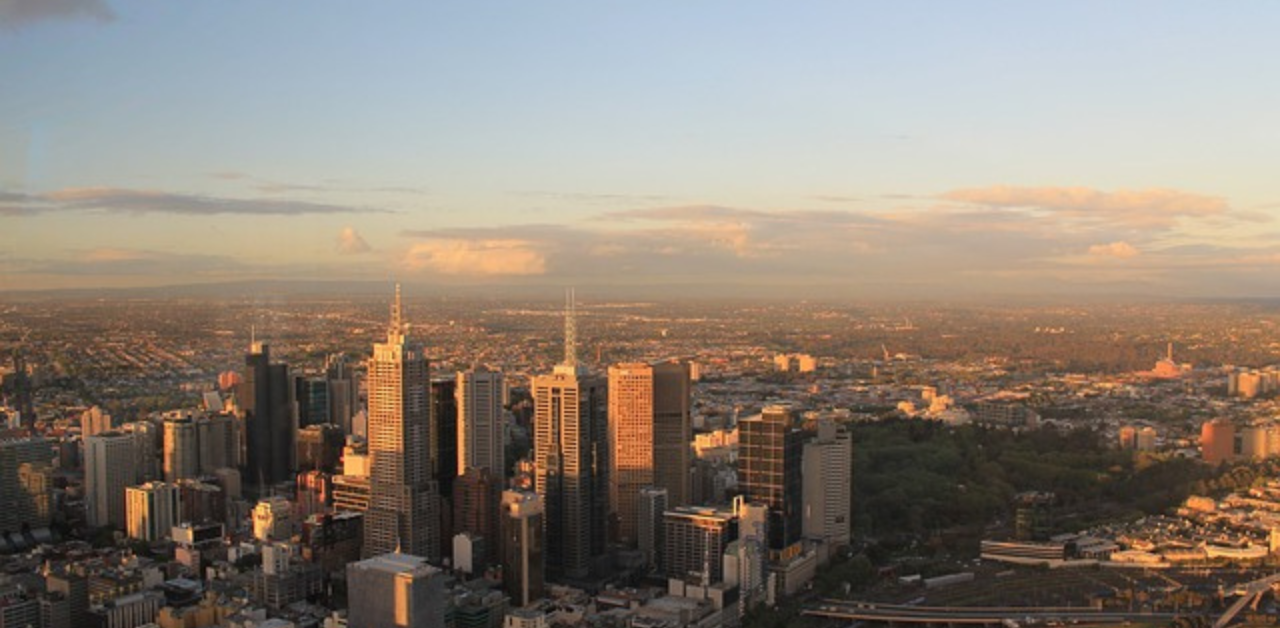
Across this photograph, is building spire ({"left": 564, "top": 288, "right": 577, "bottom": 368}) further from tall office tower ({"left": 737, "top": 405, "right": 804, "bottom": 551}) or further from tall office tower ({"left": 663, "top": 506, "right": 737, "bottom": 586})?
tall office tower ({"left": 663, "top": 506, "right": 737, "bottom": 586})

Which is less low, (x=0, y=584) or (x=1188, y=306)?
(x=1188, y=306)

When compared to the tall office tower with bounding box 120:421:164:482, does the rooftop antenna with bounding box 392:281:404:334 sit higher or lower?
higher

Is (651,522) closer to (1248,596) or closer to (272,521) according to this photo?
(272,521)

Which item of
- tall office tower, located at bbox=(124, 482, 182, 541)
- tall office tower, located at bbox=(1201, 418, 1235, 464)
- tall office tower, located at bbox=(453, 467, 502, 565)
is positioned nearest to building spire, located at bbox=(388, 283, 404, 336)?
tall office tower, located at bbox=(453, 467, 502, 565)

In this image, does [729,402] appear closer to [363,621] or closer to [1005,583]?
[1005,583]

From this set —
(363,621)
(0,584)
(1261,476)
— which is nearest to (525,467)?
(363,621)
